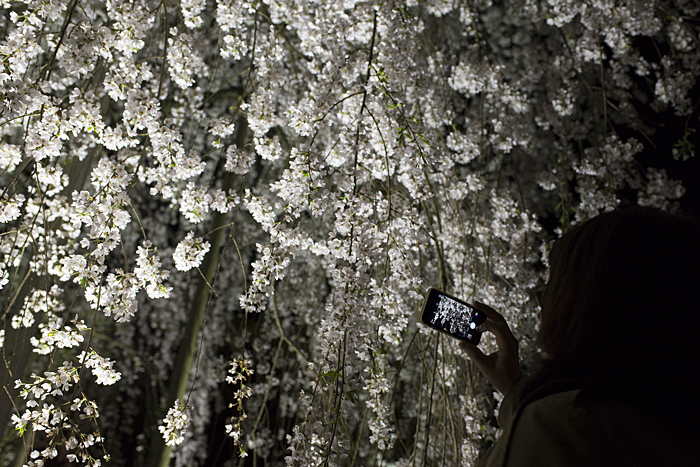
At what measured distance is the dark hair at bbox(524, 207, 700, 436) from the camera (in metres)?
0.64

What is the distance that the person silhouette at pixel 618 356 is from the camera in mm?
561

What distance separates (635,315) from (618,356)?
77 mm

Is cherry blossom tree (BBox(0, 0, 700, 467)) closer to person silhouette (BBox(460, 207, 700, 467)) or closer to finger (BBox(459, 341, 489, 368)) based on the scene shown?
finger (BBox(459, 341, 489, 368))

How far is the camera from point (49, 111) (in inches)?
49.6

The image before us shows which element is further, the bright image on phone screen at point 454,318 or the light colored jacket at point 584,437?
the bright image on phone screen at point 454,318

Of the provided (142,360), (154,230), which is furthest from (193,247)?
(154,230)

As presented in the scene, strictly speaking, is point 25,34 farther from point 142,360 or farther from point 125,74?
point 142,360

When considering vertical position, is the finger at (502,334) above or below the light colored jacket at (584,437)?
above

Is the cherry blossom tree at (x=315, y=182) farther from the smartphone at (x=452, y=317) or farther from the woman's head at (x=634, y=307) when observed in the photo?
the woman's head at (x=634, y=307)

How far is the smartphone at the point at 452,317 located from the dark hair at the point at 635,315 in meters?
0.36

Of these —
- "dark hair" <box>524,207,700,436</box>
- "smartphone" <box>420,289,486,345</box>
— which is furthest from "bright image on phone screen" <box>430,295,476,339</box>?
"dark hair" <box>524,207,700,436</box>

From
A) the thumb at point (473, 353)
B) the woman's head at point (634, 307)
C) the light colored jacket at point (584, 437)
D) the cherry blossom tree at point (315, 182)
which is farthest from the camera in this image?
the cherry blossom tree at point (315, 182)

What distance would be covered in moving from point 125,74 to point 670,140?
3513 millimetres

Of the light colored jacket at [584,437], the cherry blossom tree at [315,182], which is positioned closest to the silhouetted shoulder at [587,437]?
the light colored jacket at [584,437]
